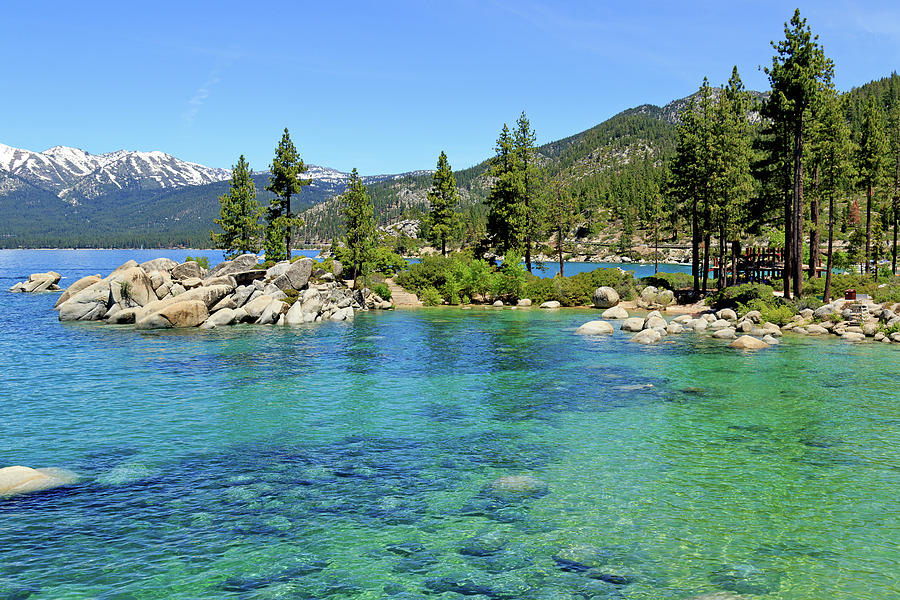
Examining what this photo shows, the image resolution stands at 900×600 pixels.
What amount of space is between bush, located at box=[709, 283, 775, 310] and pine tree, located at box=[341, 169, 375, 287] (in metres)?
34.0

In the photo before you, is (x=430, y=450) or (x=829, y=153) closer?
(x=430, y=450)

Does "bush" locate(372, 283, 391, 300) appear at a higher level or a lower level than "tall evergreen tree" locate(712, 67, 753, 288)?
lower

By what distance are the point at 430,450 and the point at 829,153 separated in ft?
145

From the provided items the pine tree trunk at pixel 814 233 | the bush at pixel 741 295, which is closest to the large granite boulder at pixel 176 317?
the bush at pixel 741 295

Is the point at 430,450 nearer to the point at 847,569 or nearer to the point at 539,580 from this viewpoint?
the point at 539,580

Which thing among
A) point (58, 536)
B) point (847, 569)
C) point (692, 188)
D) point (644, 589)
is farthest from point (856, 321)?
point (58, 536)

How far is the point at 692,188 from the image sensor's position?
55375 millimetres

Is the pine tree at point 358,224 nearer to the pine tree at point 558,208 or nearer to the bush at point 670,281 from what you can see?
the pine tree at point 558,208

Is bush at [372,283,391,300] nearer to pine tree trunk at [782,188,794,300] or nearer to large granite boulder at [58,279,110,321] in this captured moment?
large granite boulder at [58,279,110,321]

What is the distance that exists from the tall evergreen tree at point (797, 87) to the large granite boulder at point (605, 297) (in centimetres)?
1809

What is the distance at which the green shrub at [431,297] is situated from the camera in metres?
63.0

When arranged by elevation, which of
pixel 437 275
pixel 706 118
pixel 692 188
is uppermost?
pixel 706 118

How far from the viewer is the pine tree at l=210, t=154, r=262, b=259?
2908 inches

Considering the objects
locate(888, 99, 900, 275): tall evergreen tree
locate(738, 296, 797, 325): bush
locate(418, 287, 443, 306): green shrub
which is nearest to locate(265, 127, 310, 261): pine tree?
locate(418, 287, 443, 306): green shrub
